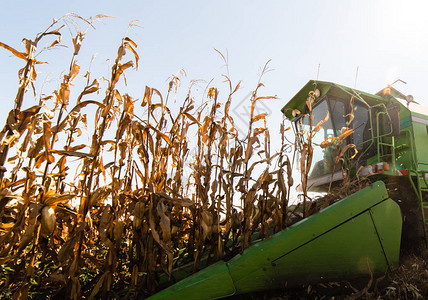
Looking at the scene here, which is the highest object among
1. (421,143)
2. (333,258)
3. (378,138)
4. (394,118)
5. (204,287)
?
(394,118)

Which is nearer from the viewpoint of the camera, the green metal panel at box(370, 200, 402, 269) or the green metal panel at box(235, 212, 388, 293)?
the green metal panel at box(235, 212, 388, 293)

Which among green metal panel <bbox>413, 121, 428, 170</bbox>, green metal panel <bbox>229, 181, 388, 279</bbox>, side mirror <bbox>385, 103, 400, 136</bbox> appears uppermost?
side mirror <bbox>385, 103, 400, 136</bbox>

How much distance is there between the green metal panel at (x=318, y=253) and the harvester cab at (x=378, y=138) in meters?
1.41

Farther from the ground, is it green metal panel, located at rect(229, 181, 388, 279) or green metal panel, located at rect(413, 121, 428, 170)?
green metal panel, located at rect(413, 121, 428, 170)

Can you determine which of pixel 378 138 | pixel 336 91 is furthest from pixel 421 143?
pixel 336 91

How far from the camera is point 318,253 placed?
1709 mm

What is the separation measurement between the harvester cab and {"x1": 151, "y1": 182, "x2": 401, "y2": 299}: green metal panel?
1.41 metres

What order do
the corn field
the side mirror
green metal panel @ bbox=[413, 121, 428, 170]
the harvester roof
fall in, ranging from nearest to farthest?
the corn field, the side mirror, green metal panel @ bbox=[413, 121, 428, 170], the harvester roof

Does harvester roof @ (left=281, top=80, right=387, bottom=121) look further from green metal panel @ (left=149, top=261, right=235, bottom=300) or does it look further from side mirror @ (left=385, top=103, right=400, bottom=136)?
green metal panel @ (left=149, top=261, right=235, bottom=300)

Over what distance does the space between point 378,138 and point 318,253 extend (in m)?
2.46

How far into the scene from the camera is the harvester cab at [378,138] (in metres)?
3.36

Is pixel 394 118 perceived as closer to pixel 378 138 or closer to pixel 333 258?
pixel 378 138

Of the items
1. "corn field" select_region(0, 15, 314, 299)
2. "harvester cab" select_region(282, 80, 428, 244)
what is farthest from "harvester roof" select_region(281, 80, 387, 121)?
"corn field" select_region(0, 15, 314, 299)

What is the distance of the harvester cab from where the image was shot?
3.36 m
